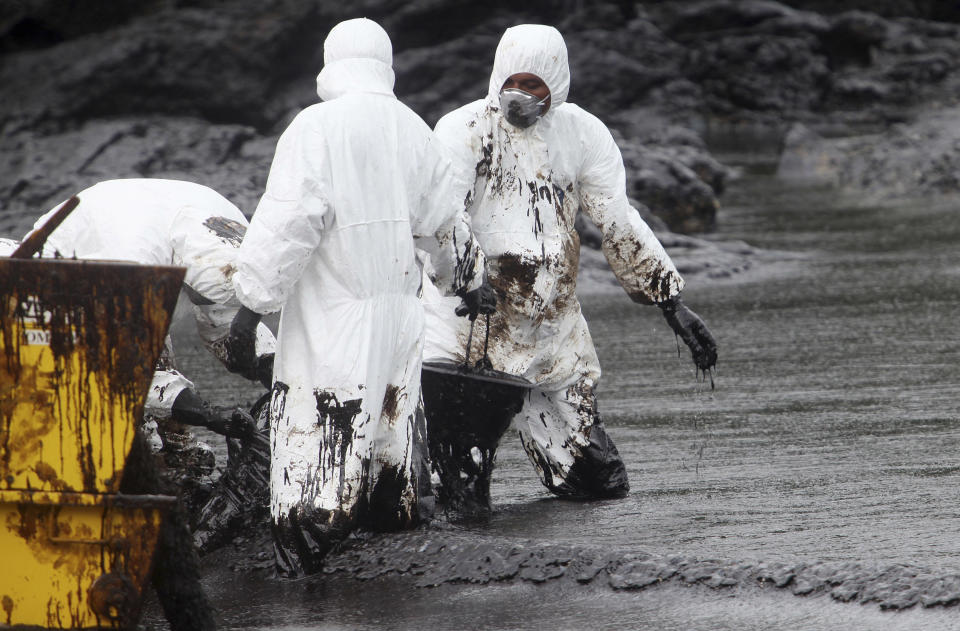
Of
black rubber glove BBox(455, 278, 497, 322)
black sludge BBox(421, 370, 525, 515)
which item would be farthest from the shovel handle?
black sludge BBox(421, 370, 525, 515)

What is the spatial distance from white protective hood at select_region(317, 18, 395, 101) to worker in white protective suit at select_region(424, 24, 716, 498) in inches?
26.7

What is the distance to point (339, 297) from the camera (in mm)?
4477

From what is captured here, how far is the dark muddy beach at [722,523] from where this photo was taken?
4090 mm

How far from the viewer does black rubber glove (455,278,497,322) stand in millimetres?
4922

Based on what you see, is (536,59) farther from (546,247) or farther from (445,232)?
(445,232)

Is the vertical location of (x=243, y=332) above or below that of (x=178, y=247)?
below

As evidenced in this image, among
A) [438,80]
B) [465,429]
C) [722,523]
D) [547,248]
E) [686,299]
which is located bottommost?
[722,523]

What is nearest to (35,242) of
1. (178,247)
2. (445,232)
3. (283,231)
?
(283,231)

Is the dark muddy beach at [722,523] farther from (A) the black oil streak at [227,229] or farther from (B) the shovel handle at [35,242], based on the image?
(B) the shovel handle at [35,242]

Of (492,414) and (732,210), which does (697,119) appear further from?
(492,414)

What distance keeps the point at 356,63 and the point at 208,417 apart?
1.27m

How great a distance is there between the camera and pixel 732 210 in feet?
56.1

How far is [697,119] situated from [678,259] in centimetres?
1576

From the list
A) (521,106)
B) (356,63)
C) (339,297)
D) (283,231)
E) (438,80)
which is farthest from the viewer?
(438,80)
